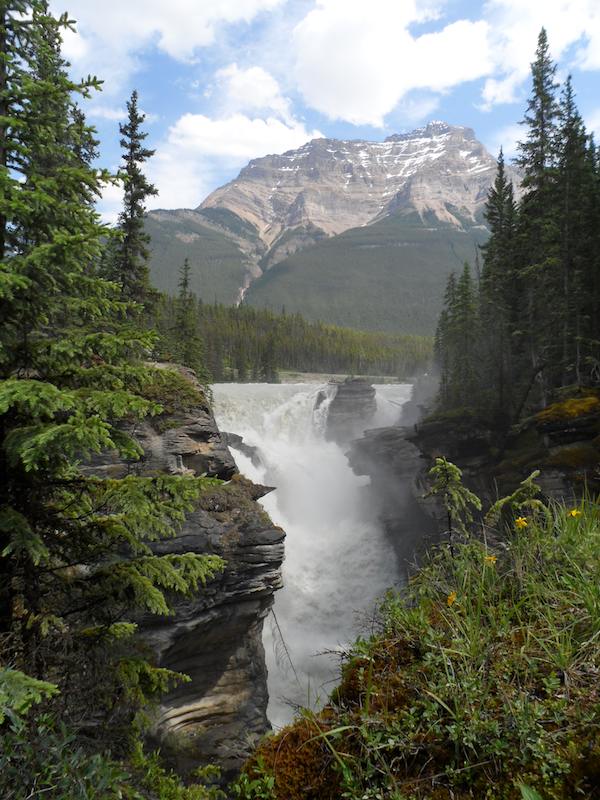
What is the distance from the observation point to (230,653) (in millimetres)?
16172

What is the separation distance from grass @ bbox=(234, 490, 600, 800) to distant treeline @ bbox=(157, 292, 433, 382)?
82.6 meters

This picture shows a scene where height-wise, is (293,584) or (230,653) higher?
(230,653)

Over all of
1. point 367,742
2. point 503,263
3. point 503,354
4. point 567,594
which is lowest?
point 367,742

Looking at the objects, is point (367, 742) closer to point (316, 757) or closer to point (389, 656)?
point (316, 757)

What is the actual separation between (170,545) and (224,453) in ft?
16.5

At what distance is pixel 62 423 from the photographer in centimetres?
479

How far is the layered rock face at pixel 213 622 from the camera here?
14250 mm

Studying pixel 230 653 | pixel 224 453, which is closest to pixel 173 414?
pixel 224 453

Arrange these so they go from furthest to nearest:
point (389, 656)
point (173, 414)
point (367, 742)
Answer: point (173, 414) < point (389, 656) < point (367, 742)

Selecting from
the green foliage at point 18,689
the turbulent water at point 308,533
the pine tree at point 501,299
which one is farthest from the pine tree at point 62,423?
the pine tree at point 501,299

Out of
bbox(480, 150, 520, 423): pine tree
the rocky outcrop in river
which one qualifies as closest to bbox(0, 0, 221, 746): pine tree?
bbox(480, 150, 520, 423): pine tree

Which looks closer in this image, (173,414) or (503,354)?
(173,414)

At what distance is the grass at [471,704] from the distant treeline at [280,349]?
8263 centimetres

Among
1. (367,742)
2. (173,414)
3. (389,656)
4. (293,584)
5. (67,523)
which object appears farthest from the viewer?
(293,584)
